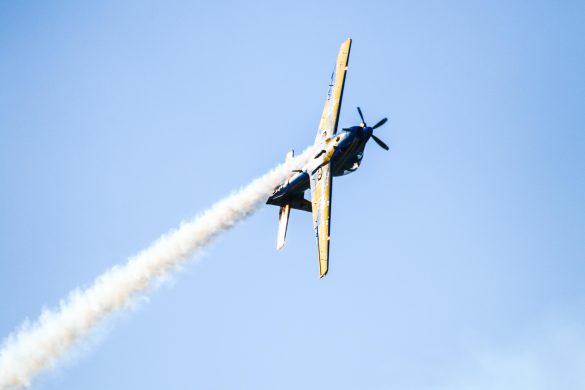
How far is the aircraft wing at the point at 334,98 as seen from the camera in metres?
54.3

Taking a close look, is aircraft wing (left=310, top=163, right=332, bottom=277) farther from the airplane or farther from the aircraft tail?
the aircraft tail

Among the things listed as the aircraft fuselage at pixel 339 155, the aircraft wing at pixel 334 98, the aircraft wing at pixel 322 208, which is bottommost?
the aircraft wing at pixel 322 208

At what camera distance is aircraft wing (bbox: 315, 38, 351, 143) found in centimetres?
5431

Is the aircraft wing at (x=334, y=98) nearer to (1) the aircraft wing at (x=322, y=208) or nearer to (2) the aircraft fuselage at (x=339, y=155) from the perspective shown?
(2) the aircraft fuselage at (x=339, y=155)

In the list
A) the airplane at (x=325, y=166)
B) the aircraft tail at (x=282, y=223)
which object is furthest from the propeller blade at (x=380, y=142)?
the aircraft tail at (x=282, y=223)

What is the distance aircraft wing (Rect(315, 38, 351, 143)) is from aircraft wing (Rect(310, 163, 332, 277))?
3.40 meters

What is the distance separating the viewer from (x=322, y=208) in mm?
49750

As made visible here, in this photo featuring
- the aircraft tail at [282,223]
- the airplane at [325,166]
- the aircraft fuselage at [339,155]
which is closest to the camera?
the airplane at [325,166]

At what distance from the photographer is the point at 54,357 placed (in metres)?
49.7

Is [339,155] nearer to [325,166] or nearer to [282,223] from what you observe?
[325,166]

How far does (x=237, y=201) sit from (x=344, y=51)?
482 inches

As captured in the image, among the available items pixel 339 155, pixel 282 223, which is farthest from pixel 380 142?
pixel 282 223

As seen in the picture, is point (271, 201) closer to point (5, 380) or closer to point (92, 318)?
point (92, 318)

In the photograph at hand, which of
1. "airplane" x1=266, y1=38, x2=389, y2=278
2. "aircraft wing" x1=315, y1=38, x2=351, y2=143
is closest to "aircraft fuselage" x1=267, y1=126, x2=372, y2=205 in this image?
"airplane" x1=266, y1=38, x2=389, y2=278
